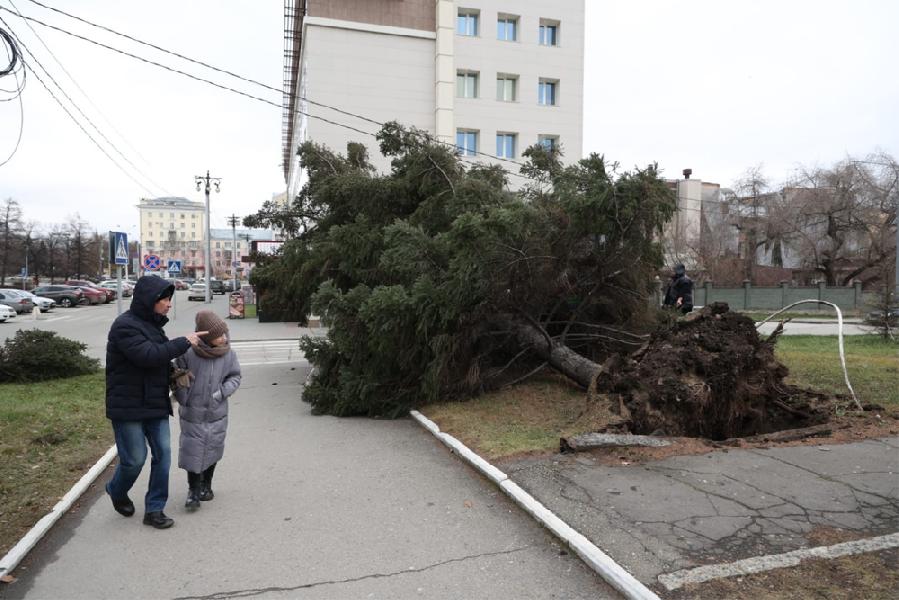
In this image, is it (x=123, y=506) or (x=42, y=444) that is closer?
(x=123, y=506)

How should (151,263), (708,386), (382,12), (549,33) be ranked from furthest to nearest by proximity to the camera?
1. (549,33)
2. (382,12)
3. (151,263)
4. (708,386)

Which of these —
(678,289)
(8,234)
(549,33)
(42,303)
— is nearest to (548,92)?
(549,33)

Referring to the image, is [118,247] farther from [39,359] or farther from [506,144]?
[506,144]

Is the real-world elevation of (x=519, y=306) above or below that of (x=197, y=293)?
above

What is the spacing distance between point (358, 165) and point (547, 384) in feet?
21.6

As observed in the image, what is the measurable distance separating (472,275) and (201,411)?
3345mm

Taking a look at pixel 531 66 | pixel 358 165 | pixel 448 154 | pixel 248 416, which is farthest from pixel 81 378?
pixel 531 66

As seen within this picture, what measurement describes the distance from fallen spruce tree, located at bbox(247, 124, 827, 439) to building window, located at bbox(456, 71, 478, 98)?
23784mm

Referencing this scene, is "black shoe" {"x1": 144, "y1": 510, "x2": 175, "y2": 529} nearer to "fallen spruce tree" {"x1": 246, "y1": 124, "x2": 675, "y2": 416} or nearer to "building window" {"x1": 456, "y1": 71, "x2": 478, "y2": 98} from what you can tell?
"fallen spruce tree" {"x1": 246, "y1": 124, "x2": 675, "y2": 416}

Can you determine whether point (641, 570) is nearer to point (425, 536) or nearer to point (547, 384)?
point (425, 536)

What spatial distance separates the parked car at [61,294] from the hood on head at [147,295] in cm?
4301

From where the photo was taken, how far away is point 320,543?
3.96 m

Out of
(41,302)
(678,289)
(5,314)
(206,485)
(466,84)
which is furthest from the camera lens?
(41,302)

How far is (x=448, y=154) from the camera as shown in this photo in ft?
31.7
